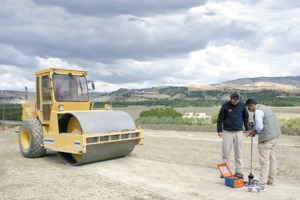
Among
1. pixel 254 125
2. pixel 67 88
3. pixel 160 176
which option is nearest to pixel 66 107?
pixel 67 88

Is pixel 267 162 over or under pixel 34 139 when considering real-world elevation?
under

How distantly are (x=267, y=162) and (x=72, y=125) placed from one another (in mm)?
6005

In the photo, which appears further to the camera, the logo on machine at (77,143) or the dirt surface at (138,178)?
the logo on machine at (77,143)

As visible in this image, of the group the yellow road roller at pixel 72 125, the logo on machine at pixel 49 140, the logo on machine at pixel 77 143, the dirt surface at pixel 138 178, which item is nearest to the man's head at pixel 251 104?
the dirt surface at pixel 138 178

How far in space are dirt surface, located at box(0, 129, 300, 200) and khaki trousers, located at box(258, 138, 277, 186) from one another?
0.23 m

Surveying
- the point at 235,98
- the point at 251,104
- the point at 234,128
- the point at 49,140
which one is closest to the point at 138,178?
the point at 234,128

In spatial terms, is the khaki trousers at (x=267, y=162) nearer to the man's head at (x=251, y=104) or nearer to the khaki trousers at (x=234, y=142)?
the khaki trousers at (x=234, y=142)

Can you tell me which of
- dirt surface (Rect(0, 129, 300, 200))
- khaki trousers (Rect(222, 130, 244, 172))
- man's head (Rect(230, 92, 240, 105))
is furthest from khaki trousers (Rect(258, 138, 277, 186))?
man's head (Rect(230, 92, 240, 105))

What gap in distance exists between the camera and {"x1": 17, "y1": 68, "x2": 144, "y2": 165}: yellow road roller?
407 inches

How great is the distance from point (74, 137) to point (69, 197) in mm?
2756

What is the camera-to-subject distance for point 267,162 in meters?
7.98

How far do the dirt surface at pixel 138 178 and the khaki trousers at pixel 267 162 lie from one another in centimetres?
23

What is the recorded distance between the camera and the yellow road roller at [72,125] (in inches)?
407

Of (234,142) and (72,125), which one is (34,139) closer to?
(72,125)
